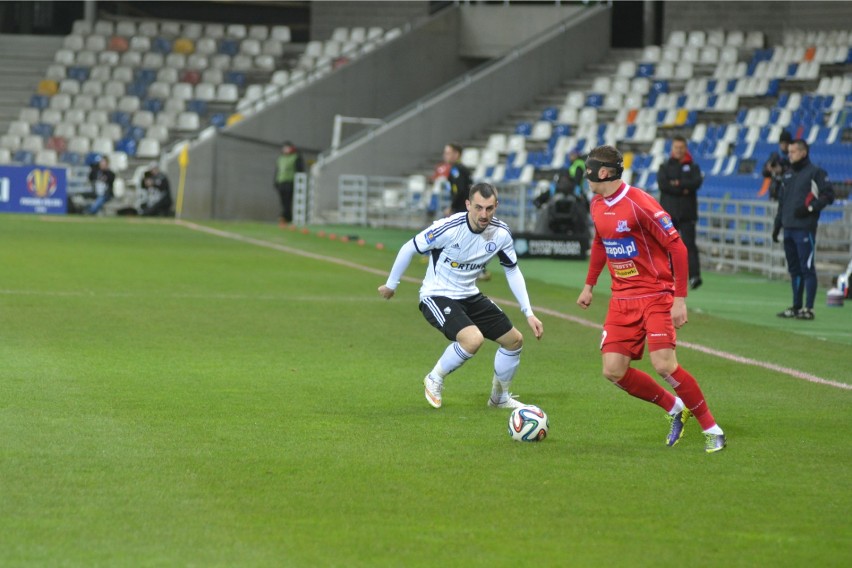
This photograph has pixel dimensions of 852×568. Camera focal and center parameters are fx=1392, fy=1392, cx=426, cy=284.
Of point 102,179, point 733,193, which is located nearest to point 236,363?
point 733,193

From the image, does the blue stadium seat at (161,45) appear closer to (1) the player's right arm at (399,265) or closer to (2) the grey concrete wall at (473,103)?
(2) the grey concrete wall at (473,103)

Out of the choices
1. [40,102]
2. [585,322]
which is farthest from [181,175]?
[585,322]

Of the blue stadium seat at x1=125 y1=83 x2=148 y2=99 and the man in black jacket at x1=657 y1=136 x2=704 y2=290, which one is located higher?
the blue stadium seat at x1=125 y1=83 x2=148 y2=99

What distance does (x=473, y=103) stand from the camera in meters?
38.8

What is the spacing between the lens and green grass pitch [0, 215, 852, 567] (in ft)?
19.0

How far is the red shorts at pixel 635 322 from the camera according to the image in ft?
26.2

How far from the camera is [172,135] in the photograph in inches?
1591

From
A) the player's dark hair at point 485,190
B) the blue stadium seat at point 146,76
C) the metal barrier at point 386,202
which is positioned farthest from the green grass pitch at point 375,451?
the blue stadium seat at point 146,76

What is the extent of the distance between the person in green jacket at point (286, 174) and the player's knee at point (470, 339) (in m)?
25.7

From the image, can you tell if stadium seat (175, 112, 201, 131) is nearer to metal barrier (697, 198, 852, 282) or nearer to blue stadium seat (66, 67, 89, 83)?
blue stadium seat (66, 67, 89, 83)

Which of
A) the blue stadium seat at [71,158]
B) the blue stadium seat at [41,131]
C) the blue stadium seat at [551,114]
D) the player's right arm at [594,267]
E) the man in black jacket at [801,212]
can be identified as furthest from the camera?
the blue stadium seat at [41,131]

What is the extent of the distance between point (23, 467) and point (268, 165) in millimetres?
31584

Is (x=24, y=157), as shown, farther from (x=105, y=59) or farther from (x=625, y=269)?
(x=625, y=269)

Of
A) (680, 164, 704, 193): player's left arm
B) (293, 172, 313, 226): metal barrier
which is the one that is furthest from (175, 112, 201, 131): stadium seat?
(680, 164, 704, 193): player's left arm
